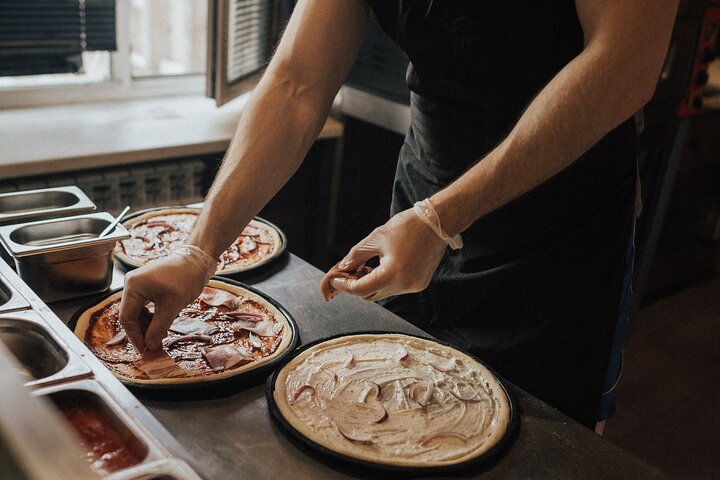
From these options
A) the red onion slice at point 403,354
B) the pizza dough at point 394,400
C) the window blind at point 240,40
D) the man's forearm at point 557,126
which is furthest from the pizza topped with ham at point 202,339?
the window blind at point 240,40

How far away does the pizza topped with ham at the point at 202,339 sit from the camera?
4.08ft

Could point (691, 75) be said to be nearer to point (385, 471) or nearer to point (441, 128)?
point (441, 128)

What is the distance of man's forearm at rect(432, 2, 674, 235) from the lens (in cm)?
115

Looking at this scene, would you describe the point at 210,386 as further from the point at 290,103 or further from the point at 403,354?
the point at 290,103

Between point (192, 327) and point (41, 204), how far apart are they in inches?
23.3

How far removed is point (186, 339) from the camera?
1.38 metres

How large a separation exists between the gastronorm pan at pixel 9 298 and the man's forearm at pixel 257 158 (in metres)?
0.32

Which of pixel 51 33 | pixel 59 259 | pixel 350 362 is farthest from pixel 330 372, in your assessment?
pixel 51 33

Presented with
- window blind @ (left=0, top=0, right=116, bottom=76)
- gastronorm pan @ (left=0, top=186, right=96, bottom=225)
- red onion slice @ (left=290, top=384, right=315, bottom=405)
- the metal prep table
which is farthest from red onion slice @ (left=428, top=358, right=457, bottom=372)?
window blind @ (left=0, top=0, right=116, bottom=76)

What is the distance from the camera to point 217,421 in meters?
1.14

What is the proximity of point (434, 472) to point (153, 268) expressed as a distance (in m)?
0.60

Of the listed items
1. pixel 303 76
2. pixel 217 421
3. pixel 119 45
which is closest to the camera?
→ pixel 217 421

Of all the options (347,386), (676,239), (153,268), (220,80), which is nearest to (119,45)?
(220,80)

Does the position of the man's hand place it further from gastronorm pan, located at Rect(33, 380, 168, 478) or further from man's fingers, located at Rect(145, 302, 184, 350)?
gastronorm pan, located at Rect(33, 380, 168, 478)
